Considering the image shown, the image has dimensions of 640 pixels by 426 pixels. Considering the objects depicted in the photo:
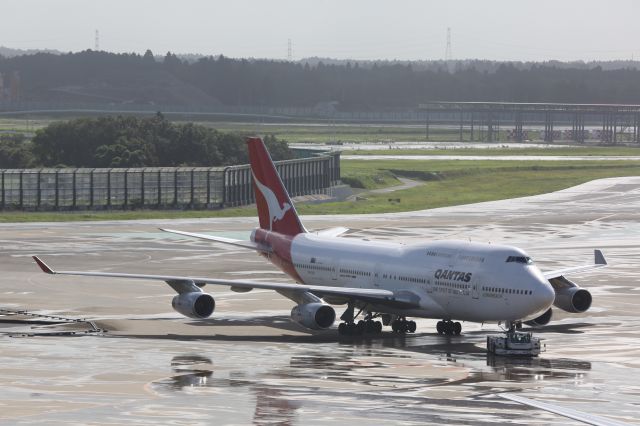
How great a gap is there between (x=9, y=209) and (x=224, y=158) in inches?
2049

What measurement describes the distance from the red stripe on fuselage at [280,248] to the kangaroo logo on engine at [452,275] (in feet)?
38.4

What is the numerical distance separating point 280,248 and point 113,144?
103181 mm

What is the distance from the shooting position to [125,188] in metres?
136

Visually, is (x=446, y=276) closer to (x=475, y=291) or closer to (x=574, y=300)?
(x=475, y=291)

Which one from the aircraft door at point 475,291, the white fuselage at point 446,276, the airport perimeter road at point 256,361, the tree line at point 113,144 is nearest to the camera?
the airport perimeter road at point 256,361

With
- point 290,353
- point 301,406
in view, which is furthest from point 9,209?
point 301,406

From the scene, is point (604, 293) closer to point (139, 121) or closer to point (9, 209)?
point (9, 209)

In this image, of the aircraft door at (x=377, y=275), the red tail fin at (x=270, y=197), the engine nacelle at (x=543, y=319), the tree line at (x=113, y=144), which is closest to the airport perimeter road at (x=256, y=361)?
the engine nacelle at (x=543, y=319)

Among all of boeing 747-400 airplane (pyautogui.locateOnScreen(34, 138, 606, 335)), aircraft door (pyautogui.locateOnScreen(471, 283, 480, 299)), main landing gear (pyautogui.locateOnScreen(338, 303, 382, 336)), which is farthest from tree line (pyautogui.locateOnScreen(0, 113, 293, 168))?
aircraft door (pyautogui.locateOnScreen(471, 283, 480, 299))

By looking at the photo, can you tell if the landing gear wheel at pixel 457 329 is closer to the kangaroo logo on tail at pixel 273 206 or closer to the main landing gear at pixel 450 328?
the main landing gear at pixel 450 328

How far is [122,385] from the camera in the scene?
49969mm

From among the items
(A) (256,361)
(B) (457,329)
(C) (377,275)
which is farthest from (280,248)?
(A) (256,361)

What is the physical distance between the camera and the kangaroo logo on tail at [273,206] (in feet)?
243

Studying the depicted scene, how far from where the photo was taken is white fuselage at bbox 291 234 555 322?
58.6m
